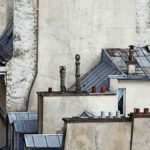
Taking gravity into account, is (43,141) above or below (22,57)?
below

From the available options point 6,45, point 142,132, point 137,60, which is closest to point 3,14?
point 6,45

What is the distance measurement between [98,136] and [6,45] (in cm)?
1984

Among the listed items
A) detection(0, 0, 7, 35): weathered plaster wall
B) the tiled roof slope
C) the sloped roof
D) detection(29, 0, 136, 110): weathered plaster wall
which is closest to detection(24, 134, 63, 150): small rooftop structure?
the tiled roof slope

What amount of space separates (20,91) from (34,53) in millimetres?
1877

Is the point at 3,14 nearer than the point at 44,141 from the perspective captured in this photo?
No

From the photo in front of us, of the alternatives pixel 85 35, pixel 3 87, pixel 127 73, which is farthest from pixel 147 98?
pixel 3 87

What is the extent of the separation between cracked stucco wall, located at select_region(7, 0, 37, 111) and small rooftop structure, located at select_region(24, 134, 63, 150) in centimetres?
876

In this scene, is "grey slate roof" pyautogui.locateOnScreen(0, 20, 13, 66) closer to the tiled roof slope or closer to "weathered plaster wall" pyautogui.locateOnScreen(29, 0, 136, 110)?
"weathered plaster wall" pyautogui.locateOnScreen(29, 0, 136, 110)

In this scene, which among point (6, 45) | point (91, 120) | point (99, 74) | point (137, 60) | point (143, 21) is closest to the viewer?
point (91, 120)

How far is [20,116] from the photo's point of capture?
49.1 meters

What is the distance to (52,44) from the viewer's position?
49688 millimetres

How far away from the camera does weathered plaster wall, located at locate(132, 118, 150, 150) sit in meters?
35.8

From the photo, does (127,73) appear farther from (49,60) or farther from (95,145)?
(95,145)

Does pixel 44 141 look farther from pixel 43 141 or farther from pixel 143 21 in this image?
pixel 143 21
